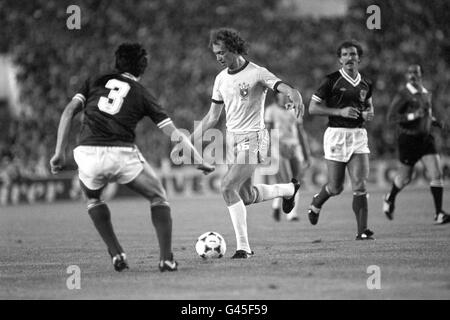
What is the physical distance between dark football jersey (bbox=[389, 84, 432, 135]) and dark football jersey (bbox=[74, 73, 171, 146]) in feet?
21.4

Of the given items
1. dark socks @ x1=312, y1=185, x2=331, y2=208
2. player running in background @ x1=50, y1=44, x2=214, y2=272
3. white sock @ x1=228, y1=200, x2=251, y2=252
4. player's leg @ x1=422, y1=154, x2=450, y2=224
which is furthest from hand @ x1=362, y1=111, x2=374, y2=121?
player running in background @ x1=50, y1=44, x2=214, y2=272

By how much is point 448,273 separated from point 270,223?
25.1 ft

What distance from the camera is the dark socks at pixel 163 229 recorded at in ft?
25.8

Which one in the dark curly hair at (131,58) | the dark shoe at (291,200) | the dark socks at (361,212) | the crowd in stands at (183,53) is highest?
the crowd in stands at (183,53)

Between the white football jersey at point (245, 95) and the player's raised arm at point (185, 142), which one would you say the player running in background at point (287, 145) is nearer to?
the white football jersey at point (245, 95)

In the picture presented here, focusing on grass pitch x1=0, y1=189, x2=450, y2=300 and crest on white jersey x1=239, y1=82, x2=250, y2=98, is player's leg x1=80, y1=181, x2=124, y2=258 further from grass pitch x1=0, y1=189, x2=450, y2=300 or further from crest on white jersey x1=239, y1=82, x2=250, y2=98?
crest on white jersey x1=239, y1=82, x2=250, y2=98

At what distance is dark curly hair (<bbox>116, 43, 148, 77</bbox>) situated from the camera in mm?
8016

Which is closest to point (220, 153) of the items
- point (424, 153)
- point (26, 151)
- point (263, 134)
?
point (26, 151)

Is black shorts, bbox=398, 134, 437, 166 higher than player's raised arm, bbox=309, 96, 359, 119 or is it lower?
lower

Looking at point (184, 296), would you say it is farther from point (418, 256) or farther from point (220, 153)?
point (220, 153)

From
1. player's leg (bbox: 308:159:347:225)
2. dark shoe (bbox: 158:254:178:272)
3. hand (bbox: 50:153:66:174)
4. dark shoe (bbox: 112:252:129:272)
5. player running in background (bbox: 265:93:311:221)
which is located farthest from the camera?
player running in background (bbox: 265:93:311:221)

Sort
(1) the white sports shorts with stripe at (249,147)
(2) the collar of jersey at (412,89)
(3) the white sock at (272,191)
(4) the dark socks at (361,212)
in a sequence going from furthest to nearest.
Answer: (2) the collar of jersey at (412,89)
(4) the dark socks at (361,212)
(3) the white sock at (272,191)
(1) the white sports shorts with stripe at (249,147)

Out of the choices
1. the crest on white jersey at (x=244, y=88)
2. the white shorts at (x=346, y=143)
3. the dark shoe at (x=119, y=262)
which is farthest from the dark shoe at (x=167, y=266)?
the white shorts at (x=346, y=143)

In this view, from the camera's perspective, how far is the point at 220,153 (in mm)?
25984
